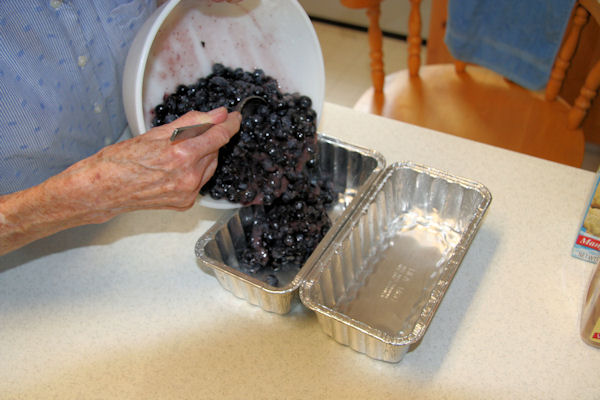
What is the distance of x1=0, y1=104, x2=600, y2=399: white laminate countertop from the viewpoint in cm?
80

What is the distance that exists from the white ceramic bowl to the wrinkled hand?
0.65ft

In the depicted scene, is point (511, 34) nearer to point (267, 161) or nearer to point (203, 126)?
point (267, 161)

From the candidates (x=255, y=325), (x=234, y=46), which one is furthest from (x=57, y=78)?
(x=255, y=325)

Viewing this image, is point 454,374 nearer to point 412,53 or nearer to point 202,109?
point 202,109

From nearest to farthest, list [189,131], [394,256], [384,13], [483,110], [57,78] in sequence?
[189,131] < [57,78] < [394,256] < [483,110] < [384,13]

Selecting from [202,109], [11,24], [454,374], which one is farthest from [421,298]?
[11,24]

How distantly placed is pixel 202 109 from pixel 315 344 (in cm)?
49

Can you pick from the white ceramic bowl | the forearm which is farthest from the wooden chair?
the forearm

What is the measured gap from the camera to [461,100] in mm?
1647

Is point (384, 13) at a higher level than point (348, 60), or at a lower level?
higher

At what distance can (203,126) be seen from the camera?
0.75 meters

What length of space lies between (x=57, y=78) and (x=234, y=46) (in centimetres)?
36

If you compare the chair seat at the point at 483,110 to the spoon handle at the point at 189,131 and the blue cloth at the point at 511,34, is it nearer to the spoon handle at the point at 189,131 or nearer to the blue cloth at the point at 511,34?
the blue cloth at the point at 511,34

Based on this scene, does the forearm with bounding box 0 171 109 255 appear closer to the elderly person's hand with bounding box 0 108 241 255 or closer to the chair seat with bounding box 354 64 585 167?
the elderly person's hand with bounding box 0 108 241 255
